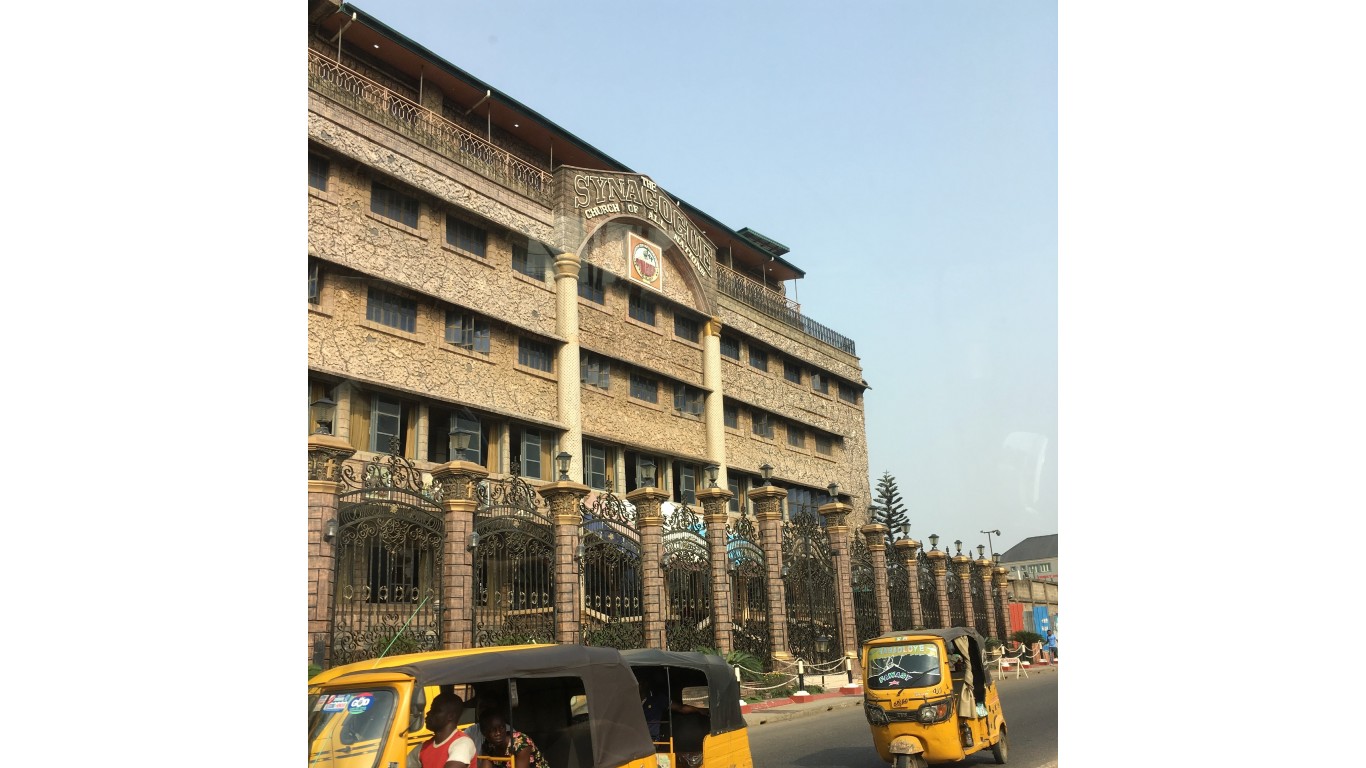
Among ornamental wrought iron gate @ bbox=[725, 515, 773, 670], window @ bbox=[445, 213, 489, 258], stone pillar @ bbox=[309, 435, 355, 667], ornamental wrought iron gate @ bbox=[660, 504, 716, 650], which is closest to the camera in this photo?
stone pillar @ bbox=[309, 435, 355, 667]

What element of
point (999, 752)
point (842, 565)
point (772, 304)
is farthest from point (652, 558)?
point (772, 304)

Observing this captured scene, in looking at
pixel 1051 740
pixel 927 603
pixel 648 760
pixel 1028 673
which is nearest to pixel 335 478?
pixel 648 760

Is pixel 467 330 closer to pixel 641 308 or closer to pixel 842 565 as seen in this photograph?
pixel 641 308

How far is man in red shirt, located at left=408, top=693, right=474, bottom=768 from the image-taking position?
4809 mm

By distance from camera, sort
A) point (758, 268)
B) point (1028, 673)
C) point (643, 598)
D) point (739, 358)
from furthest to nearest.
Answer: point (758, 268) → point (739, 358) → point (1028, 673) → point (643, 598)

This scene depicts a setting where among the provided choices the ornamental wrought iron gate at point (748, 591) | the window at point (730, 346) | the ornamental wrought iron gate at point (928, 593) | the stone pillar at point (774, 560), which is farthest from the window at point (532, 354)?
the ornamental wrought iron gate at point (928, 593)

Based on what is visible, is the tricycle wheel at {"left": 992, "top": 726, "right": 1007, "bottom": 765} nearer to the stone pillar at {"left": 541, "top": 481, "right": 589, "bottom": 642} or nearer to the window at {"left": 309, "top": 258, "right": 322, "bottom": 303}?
the stone pillar at {"left": 541, "top": 481, "right": 589, "bottom": 642}

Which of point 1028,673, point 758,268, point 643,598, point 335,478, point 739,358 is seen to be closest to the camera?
point 335,478

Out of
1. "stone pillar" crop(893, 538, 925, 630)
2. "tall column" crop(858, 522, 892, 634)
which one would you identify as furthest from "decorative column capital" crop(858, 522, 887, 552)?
"stone pillar" crop(893, 538, 925, 630)

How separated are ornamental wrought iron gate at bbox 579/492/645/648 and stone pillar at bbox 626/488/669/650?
13 cm

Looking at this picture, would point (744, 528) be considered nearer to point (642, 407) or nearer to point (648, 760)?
point (642, 407)

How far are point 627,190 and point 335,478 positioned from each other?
53.2 feet
